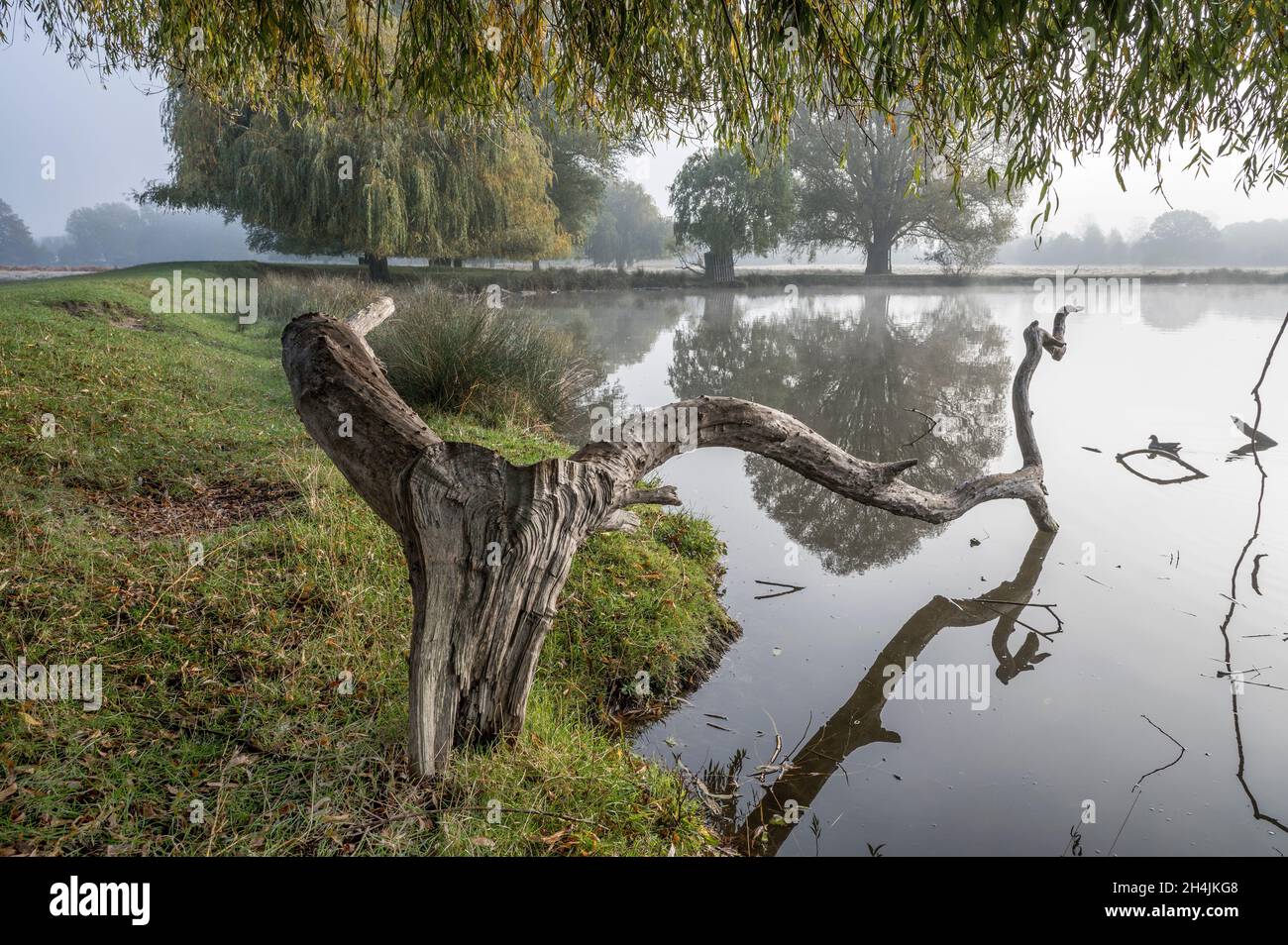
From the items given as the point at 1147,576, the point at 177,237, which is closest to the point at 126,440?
the point at 1147,576

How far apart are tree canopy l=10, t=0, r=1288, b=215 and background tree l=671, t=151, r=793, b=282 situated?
25.4 metres

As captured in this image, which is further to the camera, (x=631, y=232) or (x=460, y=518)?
(x=631, y=232)

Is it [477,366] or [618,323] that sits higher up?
[618,323]

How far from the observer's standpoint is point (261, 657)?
118 inches

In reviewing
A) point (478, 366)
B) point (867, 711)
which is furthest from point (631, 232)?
point (867, 711)

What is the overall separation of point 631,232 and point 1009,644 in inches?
2331

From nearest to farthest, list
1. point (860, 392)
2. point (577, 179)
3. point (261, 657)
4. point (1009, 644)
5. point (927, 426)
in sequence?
point (261, 657) → point (1009, 644) → point (927, 426) → point (860, 392) → point (577, 179)

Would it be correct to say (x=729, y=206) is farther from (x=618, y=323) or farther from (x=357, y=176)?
(x=357, y=176)

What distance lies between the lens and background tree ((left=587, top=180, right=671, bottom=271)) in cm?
5767

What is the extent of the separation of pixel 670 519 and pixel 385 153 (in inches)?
587

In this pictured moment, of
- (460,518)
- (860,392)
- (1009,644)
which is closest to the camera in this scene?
(460,518)

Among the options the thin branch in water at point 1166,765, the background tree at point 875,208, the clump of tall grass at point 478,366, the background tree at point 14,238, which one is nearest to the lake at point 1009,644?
the thin branch in water at point 1166,765


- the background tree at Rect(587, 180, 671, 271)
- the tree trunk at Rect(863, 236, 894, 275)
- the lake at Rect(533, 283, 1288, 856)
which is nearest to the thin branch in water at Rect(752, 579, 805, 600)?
the lake at Rect(533, 283, 1288, 856)
